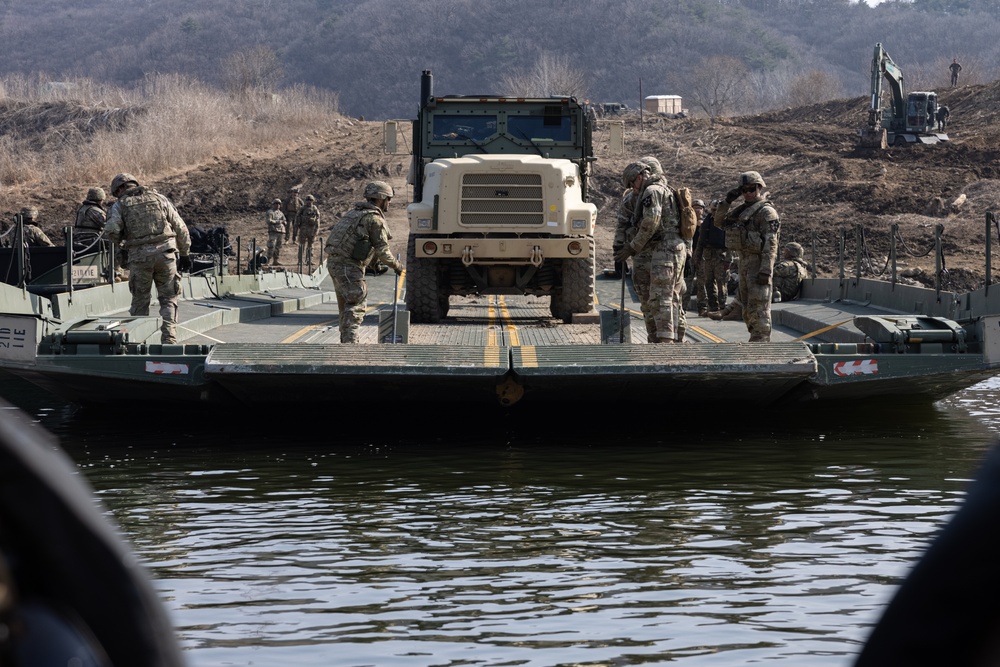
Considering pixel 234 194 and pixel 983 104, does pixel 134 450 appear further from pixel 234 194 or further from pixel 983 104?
pixel 983 104

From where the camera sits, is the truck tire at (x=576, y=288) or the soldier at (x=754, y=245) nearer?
the soldier at (x=754, y=245)

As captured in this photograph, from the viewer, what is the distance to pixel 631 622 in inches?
202

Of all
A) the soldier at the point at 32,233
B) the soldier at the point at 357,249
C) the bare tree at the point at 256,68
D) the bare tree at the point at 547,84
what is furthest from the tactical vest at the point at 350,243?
the bare tree at the point at 256,68

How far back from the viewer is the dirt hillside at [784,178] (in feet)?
112

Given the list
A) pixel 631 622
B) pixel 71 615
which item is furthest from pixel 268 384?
pixel 71 615

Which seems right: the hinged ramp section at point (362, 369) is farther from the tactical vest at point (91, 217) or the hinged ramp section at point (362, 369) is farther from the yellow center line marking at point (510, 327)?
the tactical vest at point (91, 217)

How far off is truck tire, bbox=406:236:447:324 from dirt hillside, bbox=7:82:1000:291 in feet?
52.3

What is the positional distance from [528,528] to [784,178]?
36.0m

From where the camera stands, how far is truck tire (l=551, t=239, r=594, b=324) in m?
14.1

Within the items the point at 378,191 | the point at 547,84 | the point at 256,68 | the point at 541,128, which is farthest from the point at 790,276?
the point at 256,68

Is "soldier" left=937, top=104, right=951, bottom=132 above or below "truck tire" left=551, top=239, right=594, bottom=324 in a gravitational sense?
above

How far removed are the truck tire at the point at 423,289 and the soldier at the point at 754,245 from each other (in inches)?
139

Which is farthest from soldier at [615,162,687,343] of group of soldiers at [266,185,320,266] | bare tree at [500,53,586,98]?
bare tree at [500,53,586,98]

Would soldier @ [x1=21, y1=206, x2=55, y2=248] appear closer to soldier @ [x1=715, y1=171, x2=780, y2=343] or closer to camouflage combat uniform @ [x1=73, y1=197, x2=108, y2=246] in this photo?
camouflage combat uniform @ [x1=73, y1=197, x2=108, y2=246]
